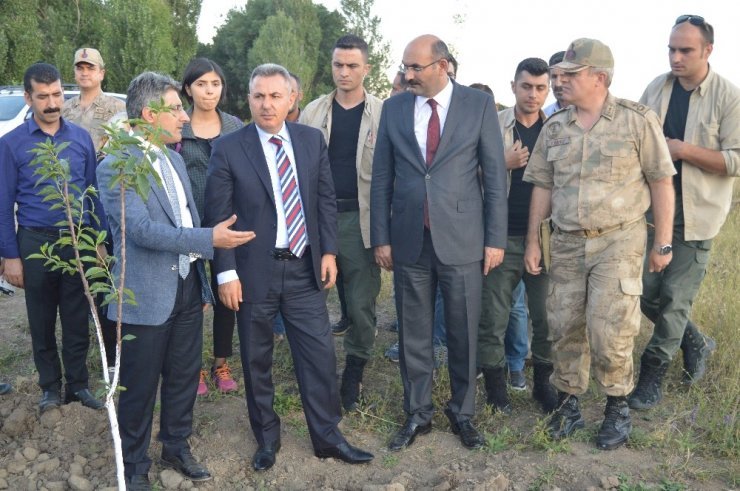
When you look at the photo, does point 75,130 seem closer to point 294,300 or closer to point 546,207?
point 294,300

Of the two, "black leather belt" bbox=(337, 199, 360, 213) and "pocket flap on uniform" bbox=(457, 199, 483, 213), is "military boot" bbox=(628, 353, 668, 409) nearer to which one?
"pocket flap on uniform" bbox=(457, 199, 483, 213)

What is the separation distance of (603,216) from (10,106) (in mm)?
10316

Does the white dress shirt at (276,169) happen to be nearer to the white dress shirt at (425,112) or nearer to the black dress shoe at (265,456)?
the white dress shirt at (425,112)

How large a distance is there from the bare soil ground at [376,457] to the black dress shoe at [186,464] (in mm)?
50

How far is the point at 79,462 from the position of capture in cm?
374

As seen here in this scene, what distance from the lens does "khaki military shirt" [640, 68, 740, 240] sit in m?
4.16

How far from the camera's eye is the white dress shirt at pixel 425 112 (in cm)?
387

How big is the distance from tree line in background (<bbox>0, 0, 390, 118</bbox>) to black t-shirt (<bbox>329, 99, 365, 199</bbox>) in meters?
17.0

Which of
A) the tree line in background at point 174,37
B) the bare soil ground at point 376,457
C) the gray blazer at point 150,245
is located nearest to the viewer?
the gray blazer at point 150,245

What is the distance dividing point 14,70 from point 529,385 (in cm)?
1857

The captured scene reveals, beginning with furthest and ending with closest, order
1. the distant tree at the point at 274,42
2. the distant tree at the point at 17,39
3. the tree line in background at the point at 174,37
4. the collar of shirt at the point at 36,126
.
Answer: the distant tree at the point at 274,42, the tree line in background at the point at 174,37, the distant tree at the point at 17,39, the collar of shirt at the point at 36,126

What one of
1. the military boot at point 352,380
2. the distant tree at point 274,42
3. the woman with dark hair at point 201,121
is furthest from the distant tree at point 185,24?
the military boot at point 352,380

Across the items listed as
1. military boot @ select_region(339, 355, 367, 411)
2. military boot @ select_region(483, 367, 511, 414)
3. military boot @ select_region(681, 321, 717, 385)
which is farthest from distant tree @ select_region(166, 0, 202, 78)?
military boot @ select_region(681, 321, 717, 385)

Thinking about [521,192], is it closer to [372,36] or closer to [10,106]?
[10,106]
